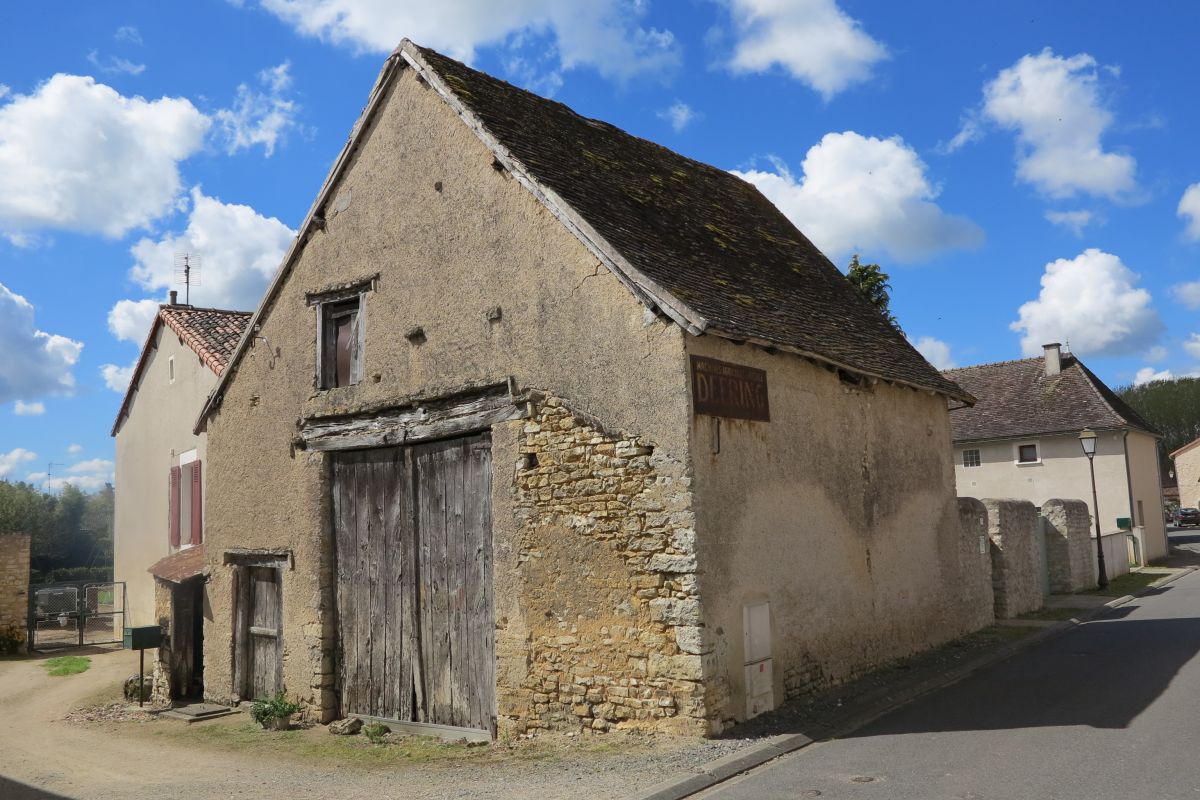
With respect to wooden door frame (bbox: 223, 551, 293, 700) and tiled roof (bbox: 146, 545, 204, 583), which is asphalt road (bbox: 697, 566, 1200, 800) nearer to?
wooden door frame (bbox: 223, 551, 293, 700)

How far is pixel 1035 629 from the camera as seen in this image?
552 inches

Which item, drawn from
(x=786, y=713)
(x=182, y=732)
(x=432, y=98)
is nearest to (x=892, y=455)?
(x=786, y=713)

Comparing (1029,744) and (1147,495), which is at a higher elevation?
(1147,495)

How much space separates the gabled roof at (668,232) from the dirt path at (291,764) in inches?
144

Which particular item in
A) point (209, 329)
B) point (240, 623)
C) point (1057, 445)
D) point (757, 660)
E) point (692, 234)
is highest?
point (209, 329)

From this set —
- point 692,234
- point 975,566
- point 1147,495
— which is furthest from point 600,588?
point 1147,495

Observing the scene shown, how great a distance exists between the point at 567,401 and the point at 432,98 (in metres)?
4.05

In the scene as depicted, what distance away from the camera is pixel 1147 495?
94.1 ft

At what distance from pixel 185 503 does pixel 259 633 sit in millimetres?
6824

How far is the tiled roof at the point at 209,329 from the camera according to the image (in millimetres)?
17844

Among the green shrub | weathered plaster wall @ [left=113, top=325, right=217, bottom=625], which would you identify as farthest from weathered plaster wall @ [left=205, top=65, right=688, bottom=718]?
weathered plaster wall @ [left=113, top=325, right=217, bottom=625]

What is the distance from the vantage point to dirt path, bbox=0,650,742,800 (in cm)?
725

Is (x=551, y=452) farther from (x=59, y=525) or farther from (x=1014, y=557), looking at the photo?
(x=59, y=525)

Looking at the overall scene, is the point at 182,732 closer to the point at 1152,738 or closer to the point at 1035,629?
the point at 1152,738
